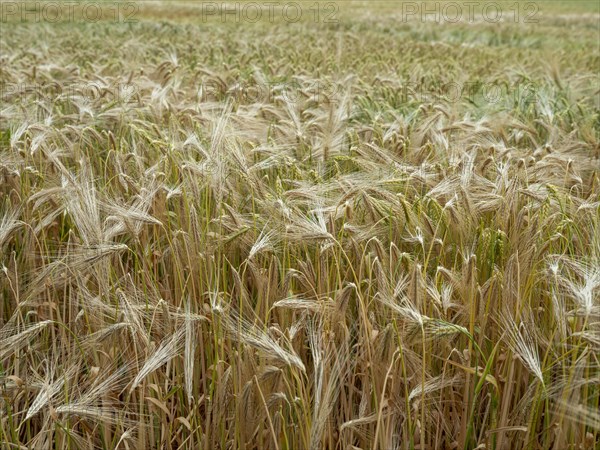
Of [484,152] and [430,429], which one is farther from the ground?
[484,152]

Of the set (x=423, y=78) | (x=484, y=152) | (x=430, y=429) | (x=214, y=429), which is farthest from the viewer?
(x=423, y=78)

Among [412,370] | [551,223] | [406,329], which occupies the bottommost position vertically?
[412,370]

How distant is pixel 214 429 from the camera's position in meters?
1.59

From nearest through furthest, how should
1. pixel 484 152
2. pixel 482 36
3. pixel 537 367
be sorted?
pixel 537 367 → pixel 484 152 → pixel 482 36

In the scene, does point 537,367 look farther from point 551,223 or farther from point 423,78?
point 423,78

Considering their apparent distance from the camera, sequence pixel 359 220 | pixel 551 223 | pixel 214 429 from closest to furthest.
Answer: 1. pixel 214 429
2. pixel 551 223
3. pixel 359 220

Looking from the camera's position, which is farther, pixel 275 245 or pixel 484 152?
pixel 484 152

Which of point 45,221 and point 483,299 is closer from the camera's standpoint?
point 483,299

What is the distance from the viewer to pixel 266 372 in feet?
4.82

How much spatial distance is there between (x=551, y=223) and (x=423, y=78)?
11.5ft

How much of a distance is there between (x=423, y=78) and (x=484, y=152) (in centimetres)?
251

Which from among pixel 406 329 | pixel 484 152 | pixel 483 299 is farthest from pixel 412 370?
pixel 484 152

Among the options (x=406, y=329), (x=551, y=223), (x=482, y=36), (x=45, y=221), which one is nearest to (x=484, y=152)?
(x=551, y=223)

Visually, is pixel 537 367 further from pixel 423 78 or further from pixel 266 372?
pixel 423 78
